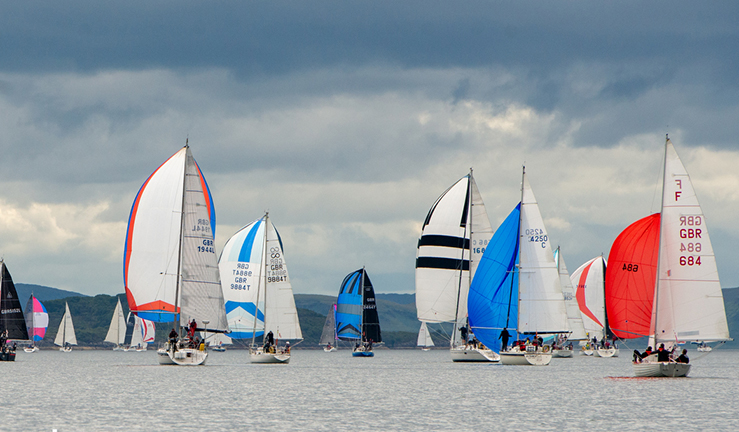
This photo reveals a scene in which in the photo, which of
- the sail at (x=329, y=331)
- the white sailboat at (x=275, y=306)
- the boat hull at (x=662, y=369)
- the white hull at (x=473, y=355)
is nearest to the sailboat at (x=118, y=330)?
the sail at (x=329, y=331)

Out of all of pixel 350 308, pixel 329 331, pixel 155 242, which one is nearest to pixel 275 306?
pixel 155 242

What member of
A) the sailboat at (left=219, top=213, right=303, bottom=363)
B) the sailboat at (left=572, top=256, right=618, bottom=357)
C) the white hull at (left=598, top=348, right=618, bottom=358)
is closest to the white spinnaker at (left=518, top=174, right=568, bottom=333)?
→ the sailboat at (left=219, top=213, right=303, bottom=363)

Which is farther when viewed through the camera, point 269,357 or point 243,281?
point 243,281

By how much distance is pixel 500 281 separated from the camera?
59.8 m

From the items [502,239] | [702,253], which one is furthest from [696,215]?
[502,239]

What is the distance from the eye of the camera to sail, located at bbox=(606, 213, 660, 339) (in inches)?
2530

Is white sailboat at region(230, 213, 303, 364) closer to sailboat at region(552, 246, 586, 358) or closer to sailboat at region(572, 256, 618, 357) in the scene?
sailboat at region(552, 246, 586, 358)

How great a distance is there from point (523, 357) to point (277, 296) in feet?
61.9

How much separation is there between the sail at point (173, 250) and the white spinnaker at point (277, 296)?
483 inches

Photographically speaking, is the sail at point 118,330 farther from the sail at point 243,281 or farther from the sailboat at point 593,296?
the sail at point 243,281

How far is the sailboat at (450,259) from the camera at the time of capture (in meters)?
68.8

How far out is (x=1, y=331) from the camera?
247 feet

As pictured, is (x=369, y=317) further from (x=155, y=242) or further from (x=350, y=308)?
(x=155, y=242)

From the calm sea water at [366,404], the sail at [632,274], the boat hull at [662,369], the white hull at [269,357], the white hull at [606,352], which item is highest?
the sail at [632,274]
